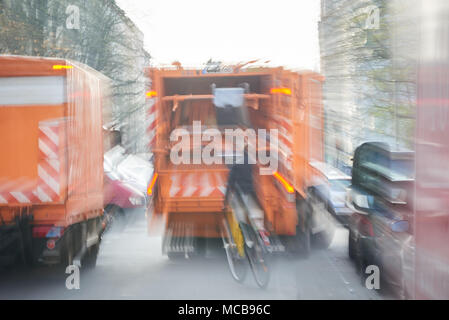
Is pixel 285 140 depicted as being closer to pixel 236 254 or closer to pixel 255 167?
pixel 255 167

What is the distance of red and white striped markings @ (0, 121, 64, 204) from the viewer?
6152mm

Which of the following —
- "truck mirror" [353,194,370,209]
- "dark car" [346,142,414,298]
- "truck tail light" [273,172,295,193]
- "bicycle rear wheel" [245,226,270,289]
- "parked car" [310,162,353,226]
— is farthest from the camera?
"parked car" [310,162,353,226]

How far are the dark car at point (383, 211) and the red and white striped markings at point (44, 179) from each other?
3.66 meters

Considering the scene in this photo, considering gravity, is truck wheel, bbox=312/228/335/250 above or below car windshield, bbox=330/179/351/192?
below

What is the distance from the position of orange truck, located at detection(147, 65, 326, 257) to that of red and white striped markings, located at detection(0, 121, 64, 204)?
4.90 feet

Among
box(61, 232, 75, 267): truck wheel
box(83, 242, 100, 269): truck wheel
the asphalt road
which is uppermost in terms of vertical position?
box(61, 232, 75, 267): truck wheel

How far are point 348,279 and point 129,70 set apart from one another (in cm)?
1698

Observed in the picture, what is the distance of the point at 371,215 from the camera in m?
6.08

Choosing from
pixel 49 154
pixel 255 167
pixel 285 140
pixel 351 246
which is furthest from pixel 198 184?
pixel 351 246

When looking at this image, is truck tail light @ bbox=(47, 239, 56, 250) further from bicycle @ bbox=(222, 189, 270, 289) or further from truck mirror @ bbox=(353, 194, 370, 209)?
truck mirror @ bbox=(353, 194, 370, 209)

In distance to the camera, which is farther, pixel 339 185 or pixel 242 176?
pixel 339 185

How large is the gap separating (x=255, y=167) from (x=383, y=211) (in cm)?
226

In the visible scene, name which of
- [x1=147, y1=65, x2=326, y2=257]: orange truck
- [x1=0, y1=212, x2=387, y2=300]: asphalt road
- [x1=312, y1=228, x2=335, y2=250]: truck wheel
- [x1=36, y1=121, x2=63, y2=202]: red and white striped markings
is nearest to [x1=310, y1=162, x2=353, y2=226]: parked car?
[x1=147, y1=65, x2=326, y2=257]: orange truck

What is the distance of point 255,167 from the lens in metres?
7.71
